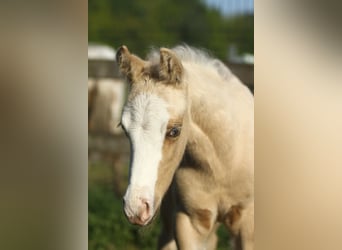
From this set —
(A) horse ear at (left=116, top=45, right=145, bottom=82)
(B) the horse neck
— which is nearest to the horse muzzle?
(B) the horse neck

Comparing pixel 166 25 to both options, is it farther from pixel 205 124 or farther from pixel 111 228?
pixel 111 228

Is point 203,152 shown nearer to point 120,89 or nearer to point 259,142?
point 259,142

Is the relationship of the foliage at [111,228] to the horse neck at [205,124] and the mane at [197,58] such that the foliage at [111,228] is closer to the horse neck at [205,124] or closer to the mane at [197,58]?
the horse neck at [205,124]

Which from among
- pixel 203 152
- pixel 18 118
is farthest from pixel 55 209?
pixel 203 152

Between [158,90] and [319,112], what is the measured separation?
99cm

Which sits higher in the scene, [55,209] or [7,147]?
[7,147]

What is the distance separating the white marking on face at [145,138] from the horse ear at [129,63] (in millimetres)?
150

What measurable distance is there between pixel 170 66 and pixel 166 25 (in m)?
0.26

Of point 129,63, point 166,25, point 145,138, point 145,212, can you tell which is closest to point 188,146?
point 145,138

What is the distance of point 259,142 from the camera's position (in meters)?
4.21

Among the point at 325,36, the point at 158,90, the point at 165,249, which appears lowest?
the point at 165,249

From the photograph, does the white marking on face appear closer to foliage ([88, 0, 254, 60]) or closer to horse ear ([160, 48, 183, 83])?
horse ear ([160, 48, 183, 83])

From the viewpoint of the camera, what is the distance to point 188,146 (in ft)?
13.6

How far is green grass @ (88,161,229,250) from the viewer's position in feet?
13.8
